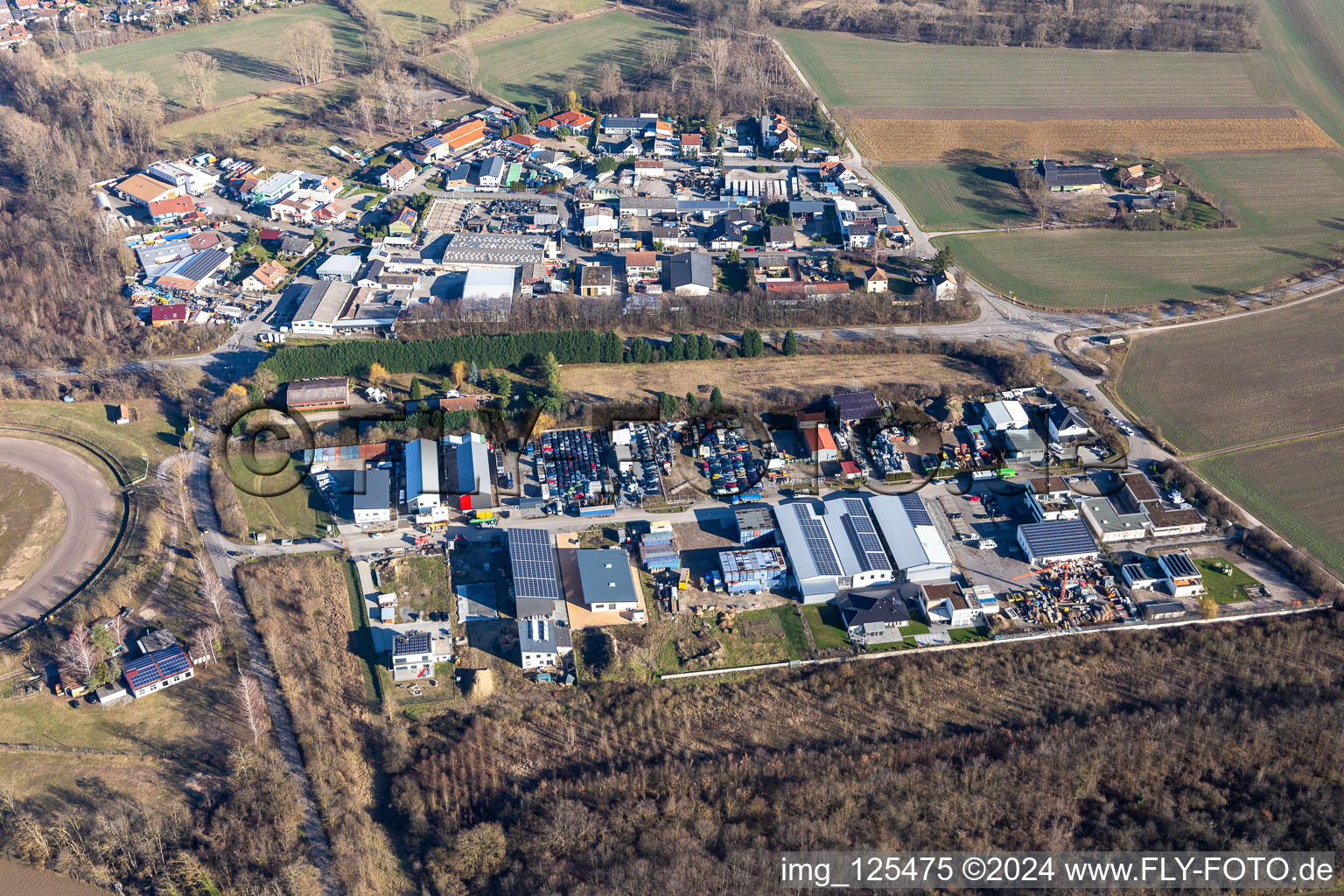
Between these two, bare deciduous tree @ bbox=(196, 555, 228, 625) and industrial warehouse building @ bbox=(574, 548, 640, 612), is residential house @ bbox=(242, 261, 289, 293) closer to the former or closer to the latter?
bare deciduous tree @ bbox=(196, 555, 228, 625)

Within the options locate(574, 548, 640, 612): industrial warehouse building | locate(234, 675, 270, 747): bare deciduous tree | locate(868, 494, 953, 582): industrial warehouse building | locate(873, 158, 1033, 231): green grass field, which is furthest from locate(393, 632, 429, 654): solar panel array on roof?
locate(873, 158, 1033, 231): green grass field

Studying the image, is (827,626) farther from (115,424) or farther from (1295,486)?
(115,424)

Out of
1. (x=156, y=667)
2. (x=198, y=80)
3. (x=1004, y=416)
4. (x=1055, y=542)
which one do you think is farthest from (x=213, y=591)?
(x=198, y=80)

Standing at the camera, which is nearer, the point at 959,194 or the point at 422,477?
the point at 422,477

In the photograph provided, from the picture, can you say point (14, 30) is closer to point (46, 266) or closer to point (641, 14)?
point (46, 266)

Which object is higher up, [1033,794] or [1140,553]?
[1140,553]

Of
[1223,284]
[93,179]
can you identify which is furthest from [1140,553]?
[93,179]
